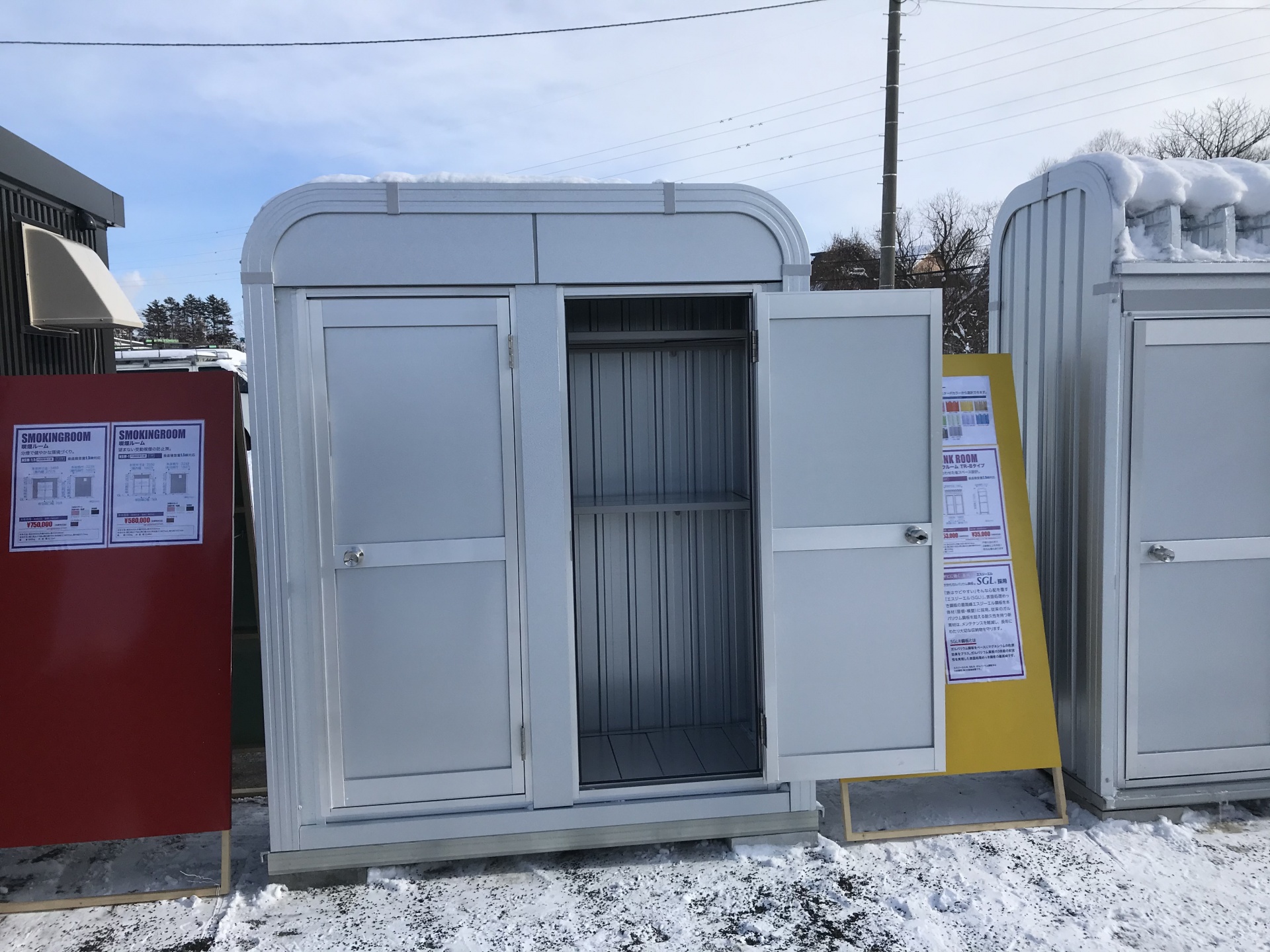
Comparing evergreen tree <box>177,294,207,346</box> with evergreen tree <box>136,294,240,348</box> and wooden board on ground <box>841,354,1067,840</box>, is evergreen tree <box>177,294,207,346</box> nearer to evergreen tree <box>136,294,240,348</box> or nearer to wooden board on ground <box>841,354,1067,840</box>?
evergreen tree <box>136,294,240,348</box>

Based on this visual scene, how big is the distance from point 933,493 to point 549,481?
1.25m

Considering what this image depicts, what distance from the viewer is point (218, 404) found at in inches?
116

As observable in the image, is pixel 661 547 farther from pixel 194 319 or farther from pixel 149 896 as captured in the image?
pixel 194 319

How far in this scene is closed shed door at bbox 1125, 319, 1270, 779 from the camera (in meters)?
3.11

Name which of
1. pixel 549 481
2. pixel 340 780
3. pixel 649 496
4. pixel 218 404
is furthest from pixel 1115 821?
pixel 218 404

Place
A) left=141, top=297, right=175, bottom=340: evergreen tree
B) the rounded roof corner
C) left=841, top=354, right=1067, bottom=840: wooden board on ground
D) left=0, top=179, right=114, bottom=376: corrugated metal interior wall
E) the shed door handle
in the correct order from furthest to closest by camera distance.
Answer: left=141, top=297, right=175, bottom=340: evergreen tree < left=0, top=179, right=114, bottom=376: corrugated metal interior wall < left=841, top=354, right=1067, bottom=840: wooden board on ground < the shed door handle < the rounded roof corner

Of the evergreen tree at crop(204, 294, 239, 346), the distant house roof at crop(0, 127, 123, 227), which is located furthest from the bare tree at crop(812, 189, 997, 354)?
the evergreen tree at crop(204, 294, 239, 346)

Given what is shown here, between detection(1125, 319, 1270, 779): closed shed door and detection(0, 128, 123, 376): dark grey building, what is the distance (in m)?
4.97

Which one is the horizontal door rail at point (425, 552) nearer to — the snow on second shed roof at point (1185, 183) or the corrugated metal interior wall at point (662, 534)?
the corrugated metal interior wall at point (662, 534)

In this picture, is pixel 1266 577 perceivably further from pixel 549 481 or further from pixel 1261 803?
pixel 549 481

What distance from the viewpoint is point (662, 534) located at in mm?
3732

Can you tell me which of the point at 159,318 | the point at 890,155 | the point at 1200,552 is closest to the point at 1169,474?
the point at 1200,552

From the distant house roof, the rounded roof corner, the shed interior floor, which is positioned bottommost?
the shed interior floor

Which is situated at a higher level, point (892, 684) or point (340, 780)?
point (892, 684)
